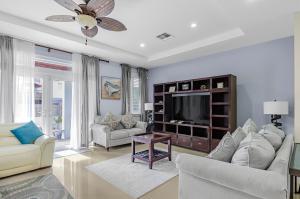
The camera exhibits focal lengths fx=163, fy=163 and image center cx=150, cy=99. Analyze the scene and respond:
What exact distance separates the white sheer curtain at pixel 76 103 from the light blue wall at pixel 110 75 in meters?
0.76

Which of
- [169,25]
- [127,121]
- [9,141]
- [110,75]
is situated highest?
[169,25]

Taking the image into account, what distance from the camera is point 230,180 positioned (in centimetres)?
132

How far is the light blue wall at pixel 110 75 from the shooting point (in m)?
5.37

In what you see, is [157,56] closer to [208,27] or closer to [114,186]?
[208,27]

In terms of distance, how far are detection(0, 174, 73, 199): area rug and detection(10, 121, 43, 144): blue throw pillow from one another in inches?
34.7

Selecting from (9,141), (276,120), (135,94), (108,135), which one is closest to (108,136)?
(108,135)

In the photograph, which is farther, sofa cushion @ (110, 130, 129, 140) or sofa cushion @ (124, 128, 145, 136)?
sofa cushion @ (124, 128, 145, 136)

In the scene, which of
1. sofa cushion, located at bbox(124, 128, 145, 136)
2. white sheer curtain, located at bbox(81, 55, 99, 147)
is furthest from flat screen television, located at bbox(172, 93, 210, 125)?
white sheer curtain, located at bbox(81, 55, 99, 147)

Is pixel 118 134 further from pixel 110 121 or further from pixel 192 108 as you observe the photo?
pixel 192 108

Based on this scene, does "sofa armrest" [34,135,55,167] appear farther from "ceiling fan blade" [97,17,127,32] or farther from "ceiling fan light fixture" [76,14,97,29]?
"ceiling fan blade" [97,17,127,32]

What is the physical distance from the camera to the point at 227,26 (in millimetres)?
3387

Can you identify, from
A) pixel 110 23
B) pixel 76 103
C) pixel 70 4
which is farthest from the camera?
pixel 76 103

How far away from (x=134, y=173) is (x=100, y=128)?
1969mm

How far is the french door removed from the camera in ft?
14.0
